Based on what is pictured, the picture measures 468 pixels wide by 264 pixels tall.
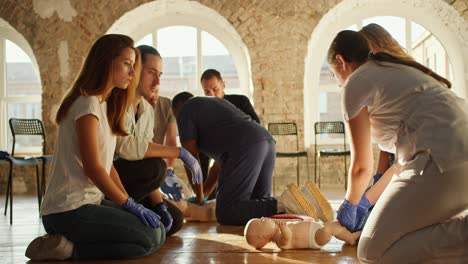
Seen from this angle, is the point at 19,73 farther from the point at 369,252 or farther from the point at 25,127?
the point at 369,252

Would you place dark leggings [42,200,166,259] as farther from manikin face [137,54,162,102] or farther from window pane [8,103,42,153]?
window pane [8,103,42,153]

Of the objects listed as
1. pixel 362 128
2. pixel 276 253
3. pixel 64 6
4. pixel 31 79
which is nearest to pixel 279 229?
pixel 276 253

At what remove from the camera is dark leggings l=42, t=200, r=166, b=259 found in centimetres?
249

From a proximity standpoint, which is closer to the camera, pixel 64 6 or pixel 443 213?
pixel 443 213

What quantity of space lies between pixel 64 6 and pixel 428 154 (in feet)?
20.7

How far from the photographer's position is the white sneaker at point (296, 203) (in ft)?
11.3

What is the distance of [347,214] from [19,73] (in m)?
6.78

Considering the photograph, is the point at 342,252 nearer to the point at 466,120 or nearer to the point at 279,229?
the point at 279,229

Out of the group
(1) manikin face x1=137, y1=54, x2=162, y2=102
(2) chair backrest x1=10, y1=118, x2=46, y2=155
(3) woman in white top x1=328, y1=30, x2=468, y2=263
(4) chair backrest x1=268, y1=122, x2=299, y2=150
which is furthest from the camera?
(4) chair backrest x1=268, y1=122, x2=299, y2=150

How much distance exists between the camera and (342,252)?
8.77 feet

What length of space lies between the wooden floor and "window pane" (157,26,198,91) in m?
4.62

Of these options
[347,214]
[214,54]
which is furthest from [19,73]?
[347,214]

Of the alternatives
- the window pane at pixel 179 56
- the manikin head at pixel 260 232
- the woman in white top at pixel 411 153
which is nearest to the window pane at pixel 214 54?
the window pane at pixel 179 56

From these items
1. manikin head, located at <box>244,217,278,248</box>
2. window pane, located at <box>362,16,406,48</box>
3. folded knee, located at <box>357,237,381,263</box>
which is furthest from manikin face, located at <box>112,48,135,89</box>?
window pane, located at <box>362,16,406,48</box>
